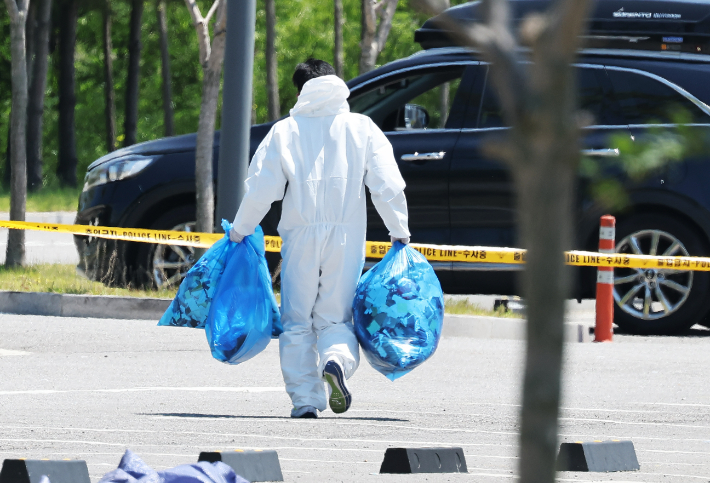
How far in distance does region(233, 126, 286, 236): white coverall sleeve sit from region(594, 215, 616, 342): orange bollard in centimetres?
Answer: 367

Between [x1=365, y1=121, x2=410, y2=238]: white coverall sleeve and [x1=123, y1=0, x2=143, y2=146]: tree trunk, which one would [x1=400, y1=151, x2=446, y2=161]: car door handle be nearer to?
[x1=365, y1=121, x2=410, y2=238]: white coverall sleeve

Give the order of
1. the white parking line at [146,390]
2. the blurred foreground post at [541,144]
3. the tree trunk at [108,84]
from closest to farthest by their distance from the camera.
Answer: the blurred foreground post at [541,144] → the white parking line at [146,390] → the tree trunk at [108,84]

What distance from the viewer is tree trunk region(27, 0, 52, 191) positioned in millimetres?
27500

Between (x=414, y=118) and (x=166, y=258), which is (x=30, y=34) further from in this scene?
(x=414, y=118)

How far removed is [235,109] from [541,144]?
840cm

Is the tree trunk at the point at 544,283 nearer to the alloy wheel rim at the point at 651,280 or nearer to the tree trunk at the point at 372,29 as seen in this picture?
the alloy wheel rim at the point at 651,280

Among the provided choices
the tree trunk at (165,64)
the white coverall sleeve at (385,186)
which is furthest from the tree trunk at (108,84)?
the white coverall sleeve at (385,186)

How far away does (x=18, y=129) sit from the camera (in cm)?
1220

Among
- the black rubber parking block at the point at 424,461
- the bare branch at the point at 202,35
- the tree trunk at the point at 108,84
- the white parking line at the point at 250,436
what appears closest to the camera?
the black rubber parking block at the point at 424,461

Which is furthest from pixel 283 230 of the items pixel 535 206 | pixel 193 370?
pixel 535 206

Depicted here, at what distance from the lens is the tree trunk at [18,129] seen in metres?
11.9

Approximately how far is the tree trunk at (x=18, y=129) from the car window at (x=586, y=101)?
15.0 feet

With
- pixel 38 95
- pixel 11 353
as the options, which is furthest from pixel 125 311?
pixel 38 95

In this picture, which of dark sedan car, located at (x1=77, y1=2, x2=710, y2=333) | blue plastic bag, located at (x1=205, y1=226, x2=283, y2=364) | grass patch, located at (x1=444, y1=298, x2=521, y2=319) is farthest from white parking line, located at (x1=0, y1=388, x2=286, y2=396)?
grass patch, located at (x1=444, y1=298, x2=521, y2=319)
